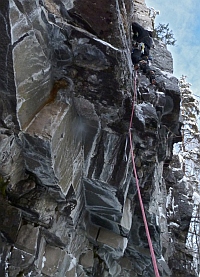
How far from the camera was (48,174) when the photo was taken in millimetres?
4973

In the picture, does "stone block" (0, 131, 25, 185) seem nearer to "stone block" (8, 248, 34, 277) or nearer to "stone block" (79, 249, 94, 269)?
"stone block" (8, 248, 34, 277)

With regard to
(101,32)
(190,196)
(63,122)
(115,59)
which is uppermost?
(190,196)

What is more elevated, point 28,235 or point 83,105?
point 83,105

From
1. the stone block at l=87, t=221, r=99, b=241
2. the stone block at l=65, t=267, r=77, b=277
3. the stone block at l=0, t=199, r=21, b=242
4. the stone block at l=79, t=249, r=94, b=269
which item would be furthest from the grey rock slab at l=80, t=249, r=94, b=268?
the stone block at l=0, t=199, r=21, b=242

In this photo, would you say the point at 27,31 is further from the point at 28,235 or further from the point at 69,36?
the point at 28,235

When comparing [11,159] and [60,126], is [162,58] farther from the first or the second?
[11,159]

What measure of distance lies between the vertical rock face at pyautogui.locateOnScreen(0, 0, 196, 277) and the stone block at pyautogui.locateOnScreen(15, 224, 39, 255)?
0.02 m

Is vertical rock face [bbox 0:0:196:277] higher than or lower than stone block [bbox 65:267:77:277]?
higher

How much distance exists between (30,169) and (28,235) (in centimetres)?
108

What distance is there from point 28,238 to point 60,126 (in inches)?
74.2

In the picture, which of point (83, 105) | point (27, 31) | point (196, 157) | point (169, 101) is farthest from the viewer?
point (196, 157)

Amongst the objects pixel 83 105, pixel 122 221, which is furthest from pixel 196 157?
pixel 83 105

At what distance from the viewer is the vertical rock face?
4.32m

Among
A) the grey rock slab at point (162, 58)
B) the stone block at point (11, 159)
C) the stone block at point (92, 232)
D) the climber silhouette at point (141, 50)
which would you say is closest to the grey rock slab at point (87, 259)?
the stone block at point (92, 232)
